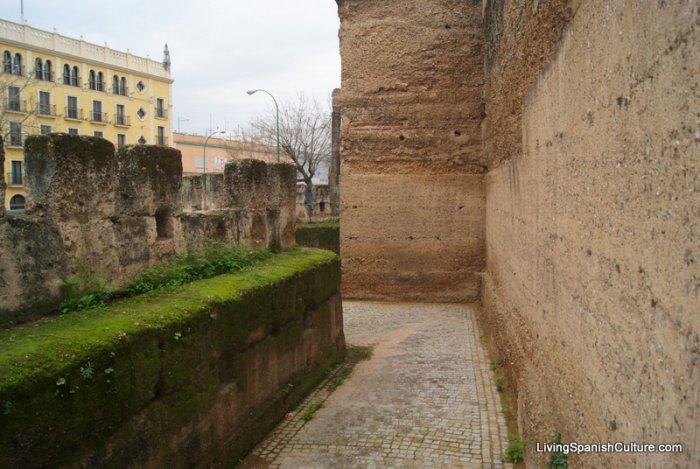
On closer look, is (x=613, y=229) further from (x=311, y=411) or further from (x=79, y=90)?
(x=79, y=90)

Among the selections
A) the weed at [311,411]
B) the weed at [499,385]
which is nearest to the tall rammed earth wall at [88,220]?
the weed at [311,411]

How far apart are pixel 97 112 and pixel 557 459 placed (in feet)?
113

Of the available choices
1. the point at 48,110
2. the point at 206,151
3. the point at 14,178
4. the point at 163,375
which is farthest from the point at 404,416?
the point at 206,151

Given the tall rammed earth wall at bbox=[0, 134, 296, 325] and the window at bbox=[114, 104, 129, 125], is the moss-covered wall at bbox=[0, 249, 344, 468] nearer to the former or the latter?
the tall rammed earth wall at bbox=[0, 134, 296, 325]

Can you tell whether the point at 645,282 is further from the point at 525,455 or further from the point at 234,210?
the point at 234,210

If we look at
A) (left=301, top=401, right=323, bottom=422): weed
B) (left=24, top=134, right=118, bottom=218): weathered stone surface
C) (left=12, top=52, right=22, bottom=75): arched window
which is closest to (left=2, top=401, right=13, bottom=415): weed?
(left=24, top=134, right=118, bottom=218): weathered stone surface

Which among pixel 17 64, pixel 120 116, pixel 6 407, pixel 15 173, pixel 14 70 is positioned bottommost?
pixel 6 407

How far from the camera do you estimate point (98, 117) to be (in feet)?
109

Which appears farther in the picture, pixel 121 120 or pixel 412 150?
pixel 121 120

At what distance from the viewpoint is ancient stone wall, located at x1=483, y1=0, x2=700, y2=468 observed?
1827 mm

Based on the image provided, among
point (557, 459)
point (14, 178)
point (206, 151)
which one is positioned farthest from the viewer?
point (206, 151)

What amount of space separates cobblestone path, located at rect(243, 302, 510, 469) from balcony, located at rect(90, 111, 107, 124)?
29.1m

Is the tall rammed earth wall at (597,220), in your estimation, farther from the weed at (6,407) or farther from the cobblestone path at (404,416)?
the weed at (6,407)

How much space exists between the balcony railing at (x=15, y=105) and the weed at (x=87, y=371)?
24565 mm
